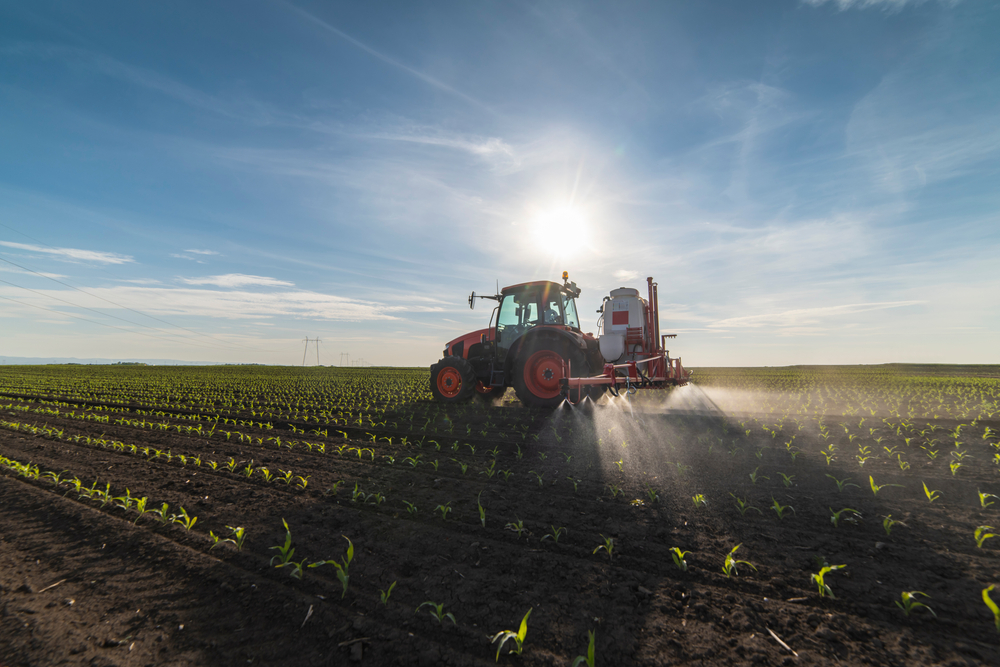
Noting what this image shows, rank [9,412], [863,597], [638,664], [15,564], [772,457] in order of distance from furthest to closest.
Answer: [9,412] → [772,457] → [15,564] → [863,597] → [638,664]

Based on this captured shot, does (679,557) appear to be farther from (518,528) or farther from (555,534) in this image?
(518,528)

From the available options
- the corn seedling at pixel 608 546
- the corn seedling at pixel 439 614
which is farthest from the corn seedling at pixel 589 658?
the corn seedling at pixel 608 546

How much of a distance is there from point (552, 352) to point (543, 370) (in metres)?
0.53

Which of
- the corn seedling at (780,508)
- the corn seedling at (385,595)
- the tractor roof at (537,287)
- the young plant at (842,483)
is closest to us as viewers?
the corn seedling at (385,595)

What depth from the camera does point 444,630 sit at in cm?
246

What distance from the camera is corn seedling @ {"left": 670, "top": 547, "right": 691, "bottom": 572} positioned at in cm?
306

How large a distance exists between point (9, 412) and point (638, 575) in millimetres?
17778

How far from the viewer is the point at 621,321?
1318cm

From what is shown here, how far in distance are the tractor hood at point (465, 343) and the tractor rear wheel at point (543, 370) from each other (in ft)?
6.12

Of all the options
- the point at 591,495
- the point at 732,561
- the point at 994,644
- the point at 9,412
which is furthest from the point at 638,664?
the point at 9,412

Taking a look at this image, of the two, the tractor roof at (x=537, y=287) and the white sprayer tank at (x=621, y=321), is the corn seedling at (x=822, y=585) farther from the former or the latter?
the white sprayer tank at (x=621, y=321)

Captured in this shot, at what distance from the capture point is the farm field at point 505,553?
237cm

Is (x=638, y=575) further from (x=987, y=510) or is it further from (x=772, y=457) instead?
(x=772, y=457)

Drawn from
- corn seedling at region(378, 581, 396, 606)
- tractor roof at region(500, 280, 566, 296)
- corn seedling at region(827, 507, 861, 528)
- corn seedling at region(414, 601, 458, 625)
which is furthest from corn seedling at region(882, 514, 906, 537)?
tractor roof at region(500, 280, 566, 296)
